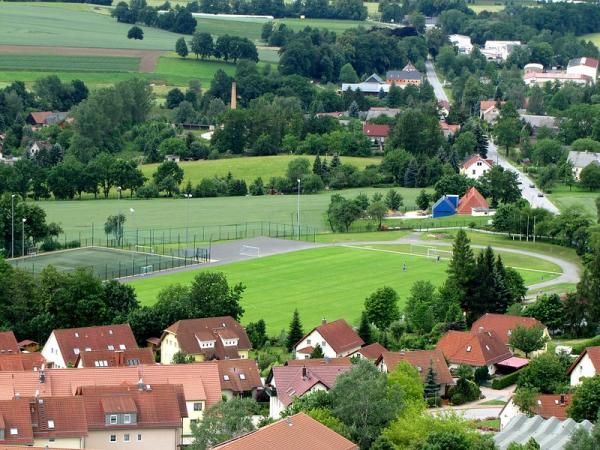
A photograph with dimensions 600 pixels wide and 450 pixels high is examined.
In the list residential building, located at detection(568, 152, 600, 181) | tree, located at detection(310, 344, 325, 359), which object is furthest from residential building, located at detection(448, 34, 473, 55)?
tree, located at detection(310, 344, 325, 359)

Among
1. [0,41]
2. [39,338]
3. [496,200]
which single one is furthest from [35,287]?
[0,41]

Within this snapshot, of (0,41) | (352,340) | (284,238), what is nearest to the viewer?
(352,340)

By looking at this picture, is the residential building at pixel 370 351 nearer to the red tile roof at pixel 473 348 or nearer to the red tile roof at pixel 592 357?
the red tile roof at pixel 473 348

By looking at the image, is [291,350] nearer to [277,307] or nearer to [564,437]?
[277,307]

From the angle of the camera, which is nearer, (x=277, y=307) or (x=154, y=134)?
(x=277, y=307)

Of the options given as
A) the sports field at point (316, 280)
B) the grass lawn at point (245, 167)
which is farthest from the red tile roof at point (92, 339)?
the grass lawn at point (245, 167)

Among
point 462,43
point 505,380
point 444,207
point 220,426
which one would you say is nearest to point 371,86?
point 462,43
